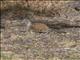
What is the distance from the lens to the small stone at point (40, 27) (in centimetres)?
1007

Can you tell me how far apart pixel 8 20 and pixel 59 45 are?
237cm

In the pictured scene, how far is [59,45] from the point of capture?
9.16 m

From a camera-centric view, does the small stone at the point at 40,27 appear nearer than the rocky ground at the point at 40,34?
No

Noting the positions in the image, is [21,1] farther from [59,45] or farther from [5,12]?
[59,45]

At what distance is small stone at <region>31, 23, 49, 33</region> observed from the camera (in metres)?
10.1

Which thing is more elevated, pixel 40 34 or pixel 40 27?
pixel 40 27

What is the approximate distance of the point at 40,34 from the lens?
32.3ft

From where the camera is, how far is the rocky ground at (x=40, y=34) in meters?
8.58

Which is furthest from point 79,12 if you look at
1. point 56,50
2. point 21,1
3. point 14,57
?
point 14,57

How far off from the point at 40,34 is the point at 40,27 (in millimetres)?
431

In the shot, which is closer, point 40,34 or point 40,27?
point 40,34

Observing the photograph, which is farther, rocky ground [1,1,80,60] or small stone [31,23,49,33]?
small stone [31,23,49,33]

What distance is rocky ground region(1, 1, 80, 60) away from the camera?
8.58m

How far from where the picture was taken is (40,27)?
1017cm
